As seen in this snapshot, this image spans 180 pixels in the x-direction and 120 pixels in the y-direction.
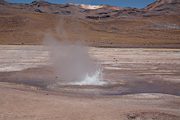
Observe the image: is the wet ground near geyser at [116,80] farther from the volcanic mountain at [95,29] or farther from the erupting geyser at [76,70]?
the volcanic mountain at [95,29]

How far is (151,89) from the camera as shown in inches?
736

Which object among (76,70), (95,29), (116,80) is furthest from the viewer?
(95,29)

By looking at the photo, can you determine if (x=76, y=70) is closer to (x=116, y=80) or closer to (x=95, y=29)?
(x=116, y=80)

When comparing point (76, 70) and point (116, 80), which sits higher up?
point (76, 70)

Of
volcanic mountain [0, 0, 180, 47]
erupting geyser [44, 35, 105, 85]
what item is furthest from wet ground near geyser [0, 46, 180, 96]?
volcanic mountain [0, 0, 180, 47]

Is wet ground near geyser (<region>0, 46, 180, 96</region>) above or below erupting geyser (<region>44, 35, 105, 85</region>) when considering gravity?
below

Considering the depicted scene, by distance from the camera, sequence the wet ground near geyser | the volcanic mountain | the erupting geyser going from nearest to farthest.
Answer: the wet ground near geyser → the erupting geyser → the volcanic mountain

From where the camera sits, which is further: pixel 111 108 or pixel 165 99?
pixel 165 99

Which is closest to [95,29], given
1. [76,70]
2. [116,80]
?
[76,70]

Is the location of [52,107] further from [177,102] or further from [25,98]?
[177,102]

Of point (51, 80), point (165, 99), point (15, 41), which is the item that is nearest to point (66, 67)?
point (51, 80)

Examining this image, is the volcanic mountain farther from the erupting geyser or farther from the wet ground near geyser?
the wet ground near geyser

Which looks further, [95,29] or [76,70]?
[95,29]

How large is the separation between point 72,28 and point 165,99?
7873 cm
